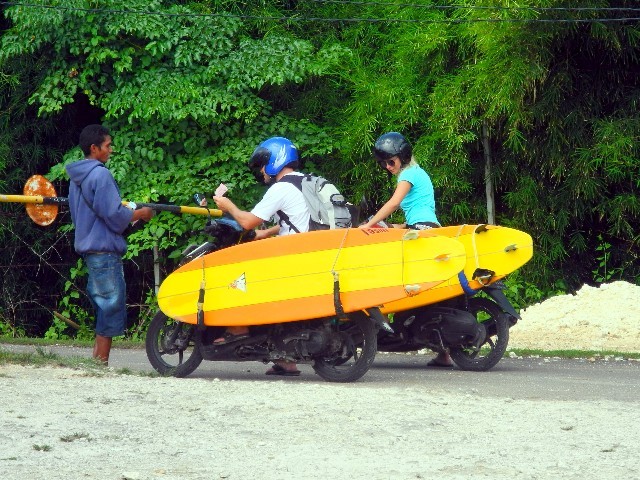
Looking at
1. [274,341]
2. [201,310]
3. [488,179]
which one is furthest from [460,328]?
[488,179]

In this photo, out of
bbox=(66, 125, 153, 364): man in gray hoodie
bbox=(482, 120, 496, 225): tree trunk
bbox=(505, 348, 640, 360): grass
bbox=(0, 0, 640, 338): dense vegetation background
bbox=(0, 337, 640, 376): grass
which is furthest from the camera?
bbox=(482, 120, 496, 225): tree trunk

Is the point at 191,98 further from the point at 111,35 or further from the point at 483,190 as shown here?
the point at 483,190

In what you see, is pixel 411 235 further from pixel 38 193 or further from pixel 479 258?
pixel 38 193

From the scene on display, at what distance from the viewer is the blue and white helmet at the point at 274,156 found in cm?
1034

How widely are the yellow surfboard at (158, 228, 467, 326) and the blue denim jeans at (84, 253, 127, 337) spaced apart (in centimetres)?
70

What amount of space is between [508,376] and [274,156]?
2776 millimetres

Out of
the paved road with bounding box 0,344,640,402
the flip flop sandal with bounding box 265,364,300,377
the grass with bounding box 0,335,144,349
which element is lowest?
the grass with bounding box 0,335,144,349

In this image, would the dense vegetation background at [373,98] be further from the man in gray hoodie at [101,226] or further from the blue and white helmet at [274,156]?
the man in gray hoodie at [101,226]

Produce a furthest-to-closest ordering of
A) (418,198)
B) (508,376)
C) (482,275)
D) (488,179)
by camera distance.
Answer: (488,179)
(418,198)
(482,275)
(508,376)

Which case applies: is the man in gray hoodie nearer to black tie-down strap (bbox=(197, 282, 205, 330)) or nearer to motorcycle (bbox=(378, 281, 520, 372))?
black tie-down strap (bbox=(197, 282, 205, 330))

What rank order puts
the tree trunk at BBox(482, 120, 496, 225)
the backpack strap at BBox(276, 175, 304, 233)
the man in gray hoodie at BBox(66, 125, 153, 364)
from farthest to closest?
the tree trunk at BBox(482, 120, 496, 225) → the backpack strap at BBox(276, 175, 304, 233) → the man in gray hoodie at BBox(66, 125, 153, 364)

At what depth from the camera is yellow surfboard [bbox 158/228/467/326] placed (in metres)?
9.72

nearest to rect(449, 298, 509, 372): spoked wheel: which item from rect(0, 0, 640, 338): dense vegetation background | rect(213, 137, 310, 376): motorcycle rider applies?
rect(213, 137, 310, 376): motorcycle rider

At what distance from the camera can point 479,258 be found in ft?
36.0
